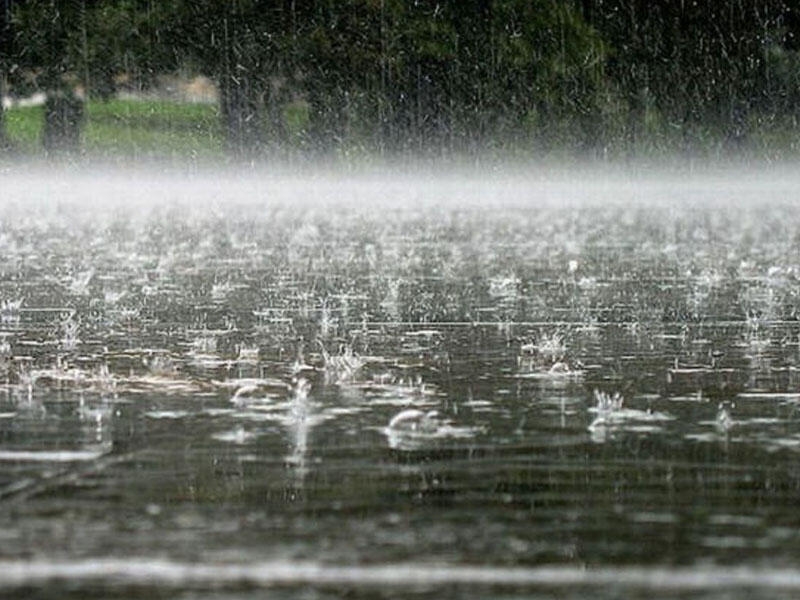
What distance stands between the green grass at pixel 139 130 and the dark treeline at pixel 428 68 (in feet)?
5.48

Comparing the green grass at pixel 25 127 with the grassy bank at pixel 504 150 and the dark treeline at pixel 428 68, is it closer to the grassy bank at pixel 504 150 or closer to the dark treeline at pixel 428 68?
the grassy bank at pixel 504 150

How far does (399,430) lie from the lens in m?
8.43

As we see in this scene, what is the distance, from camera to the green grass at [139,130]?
200ft

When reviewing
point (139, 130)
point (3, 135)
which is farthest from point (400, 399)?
point (139, 130)

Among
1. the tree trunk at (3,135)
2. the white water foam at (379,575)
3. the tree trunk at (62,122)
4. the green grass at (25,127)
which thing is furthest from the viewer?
the green grass at (25,127)

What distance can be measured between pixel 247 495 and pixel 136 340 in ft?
18.3

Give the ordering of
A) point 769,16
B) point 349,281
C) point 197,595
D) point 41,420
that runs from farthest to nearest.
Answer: point 769,16, point 349,281, point 41,420, point 197,595

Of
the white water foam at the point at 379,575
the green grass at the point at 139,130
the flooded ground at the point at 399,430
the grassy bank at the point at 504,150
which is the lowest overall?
the white water foam at the point at 379,575

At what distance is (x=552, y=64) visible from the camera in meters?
58.1

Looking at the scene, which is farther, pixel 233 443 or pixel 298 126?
pixel 298 126

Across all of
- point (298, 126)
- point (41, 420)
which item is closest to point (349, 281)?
point (41, 420)

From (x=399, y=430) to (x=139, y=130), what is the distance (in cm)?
5971

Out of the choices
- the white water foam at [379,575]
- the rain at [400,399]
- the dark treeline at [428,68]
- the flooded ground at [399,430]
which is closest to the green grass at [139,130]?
the dark treeline at [428,68]

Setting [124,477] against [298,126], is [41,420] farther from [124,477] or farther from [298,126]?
[298,126]
